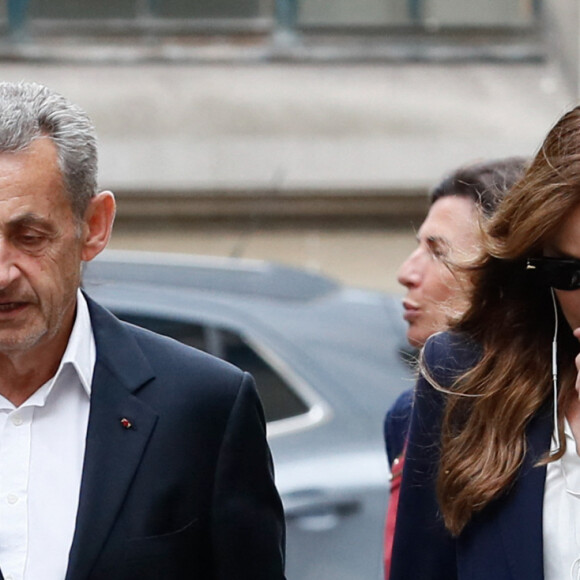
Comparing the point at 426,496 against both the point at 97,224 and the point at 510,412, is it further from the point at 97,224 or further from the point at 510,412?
the point at 97,224

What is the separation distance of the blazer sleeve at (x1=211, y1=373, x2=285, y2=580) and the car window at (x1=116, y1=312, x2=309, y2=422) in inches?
89.5

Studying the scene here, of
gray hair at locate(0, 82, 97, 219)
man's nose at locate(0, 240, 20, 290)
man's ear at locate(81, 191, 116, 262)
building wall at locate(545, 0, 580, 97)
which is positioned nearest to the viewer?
man's nose at locate(0, 240, 20, 290)

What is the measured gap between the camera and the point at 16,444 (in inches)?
108

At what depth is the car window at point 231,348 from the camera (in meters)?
5.26

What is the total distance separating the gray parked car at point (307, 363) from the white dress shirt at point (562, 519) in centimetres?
204

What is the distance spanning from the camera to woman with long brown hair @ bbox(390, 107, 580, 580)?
2736mm

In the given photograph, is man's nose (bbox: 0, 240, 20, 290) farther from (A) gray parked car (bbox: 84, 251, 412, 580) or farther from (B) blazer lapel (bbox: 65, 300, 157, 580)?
(A) gray parked car (bbox: 84, 251, 412, 580)

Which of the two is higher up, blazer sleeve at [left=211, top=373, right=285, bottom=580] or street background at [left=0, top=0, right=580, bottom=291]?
blazer sleeve at [left=211, top=373, right=285, bottom=580]

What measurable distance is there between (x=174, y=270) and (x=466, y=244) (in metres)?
2.21

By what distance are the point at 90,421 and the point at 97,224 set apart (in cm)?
38

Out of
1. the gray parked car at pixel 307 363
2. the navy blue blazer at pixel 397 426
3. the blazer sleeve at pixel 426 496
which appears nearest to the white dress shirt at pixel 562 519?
the blazer sleeve at pixel 426 496

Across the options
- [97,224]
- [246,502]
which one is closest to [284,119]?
[97,224]

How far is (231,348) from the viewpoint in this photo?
5301mm

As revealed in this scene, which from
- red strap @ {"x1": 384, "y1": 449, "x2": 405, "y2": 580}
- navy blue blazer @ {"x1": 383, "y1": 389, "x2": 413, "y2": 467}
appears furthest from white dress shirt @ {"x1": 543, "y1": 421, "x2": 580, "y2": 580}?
navy blue blazer @ {"x1": 383, "y1": 389, "x2": 413, "y2": 467}
